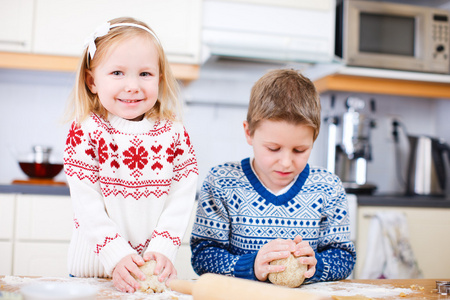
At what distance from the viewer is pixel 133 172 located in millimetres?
914

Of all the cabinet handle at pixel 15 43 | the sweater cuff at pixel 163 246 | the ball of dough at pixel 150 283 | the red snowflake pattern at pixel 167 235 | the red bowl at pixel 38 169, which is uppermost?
the cabinet handle at pixel 15 43

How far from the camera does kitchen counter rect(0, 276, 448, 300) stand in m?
0.76

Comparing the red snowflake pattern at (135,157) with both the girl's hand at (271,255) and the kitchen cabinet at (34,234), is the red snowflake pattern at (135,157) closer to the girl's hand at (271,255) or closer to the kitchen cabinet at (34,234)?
the girl's hand at (271,255)

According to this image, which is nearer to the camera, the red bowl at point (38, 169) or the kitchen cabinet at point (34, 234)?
the kitchen cabinet at point (34, 234)

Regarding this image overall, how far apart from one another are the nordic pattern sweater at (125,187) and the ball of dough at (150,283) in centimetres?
5

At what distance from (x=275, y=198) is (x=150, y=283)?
1.20 feet

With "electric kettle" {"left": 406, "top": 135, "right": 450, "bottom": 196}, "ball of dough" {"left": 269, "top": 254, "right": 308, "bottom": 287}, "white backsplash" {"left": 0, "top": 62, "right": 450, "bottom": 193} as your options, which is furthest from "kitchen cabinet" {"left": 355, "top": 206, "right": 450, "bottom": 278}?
"ball of dough" {"left": 269, "top": 254, "right": 308, "bottom": 287}

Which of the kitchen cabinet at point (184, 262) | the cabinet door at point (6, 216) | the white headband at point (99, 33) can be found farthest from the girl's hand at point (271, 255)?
the cabinet door at point (6, 216)

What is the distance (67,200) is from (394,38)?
1.78 metres

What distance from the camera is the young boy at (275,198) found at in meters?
0.95

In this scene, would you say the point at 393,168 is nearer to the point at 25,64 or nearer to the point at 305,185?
the point at 305,185

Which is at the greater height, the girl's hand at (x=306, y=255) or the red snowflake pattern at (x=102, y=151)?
the red snowflake pattern at (x=102, y=151)

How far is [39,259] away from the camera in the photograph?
197 centimetres

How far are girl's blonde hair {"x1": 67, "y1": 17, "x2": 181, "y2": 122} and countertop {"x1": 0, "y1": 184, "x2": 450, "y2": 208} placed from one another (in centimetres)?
110
